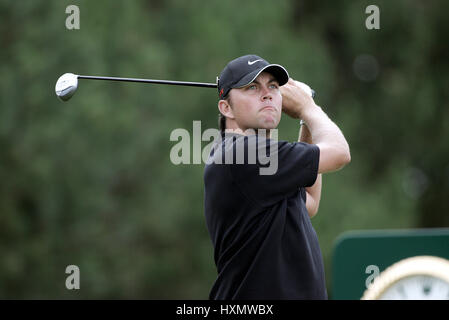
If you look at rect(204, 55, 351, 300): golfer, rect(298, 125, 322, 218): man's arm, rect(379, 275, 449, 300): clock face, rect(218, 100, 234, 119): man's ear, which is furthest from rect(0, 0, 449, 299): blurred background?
rect(379, 275, 449, 300): clock face

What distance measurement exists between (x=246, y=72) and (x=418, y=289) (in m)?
1.08

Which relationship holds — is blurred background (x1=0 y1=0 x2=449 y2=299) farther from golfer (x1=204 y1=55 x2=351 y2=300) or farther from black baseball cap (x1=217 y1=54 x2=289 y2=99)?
golfer (x1=204 y1=55 x2=351 y2=300)

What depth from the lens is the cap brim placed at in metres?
2.93

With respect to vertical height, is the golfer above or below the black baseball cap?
below

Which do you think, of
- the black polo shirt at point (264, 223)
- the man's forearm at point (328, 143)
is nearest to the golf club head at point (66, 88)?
the black polo shirt at point (264, 223)

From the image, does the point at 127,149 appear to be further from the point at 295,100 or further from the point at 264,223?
the point at 264,223

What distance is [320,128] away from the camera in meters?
2.87

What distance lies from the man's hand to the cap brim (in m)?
0.05

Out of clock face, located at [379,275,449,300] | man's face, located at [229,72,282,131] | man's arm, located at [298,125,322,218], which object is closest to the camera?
clock face, located at [379,275,449,300]

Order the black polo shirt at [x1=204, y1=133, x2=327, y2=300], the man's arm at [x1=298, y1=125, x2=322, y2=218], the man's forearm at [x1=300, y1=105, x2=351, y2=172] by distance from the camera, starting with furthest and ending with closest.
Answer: the man's arm at [x1=298, y1=125, x2=322, y2=218]
the man's forearm at [x1=300, y1=105, x2=351, y2=172]
the black polo shirt at [x1=204, y1=133, x2=327, y2=300]

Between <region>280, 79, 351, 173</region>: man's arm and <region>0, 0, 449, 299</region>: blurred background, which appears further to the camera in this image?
<region>0, 0, 449, 299</region>: blurred background

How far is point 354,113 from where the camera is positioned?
1462 centimetres

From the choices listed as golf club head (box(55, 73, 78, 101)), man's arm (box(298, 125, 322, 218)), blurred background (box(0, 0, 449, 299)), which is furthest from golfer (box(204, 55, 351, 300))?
blurred background (box(0, 0, 449, 299))

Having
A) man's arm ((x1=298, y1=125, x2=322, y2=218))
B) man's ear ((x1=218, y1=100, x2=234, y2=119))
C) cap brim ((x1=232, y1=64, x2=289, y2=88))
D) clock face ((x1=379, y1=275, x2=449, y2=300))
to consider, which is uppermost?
cap brim ((x1=232, y1=64, x2=289, y2=88))
